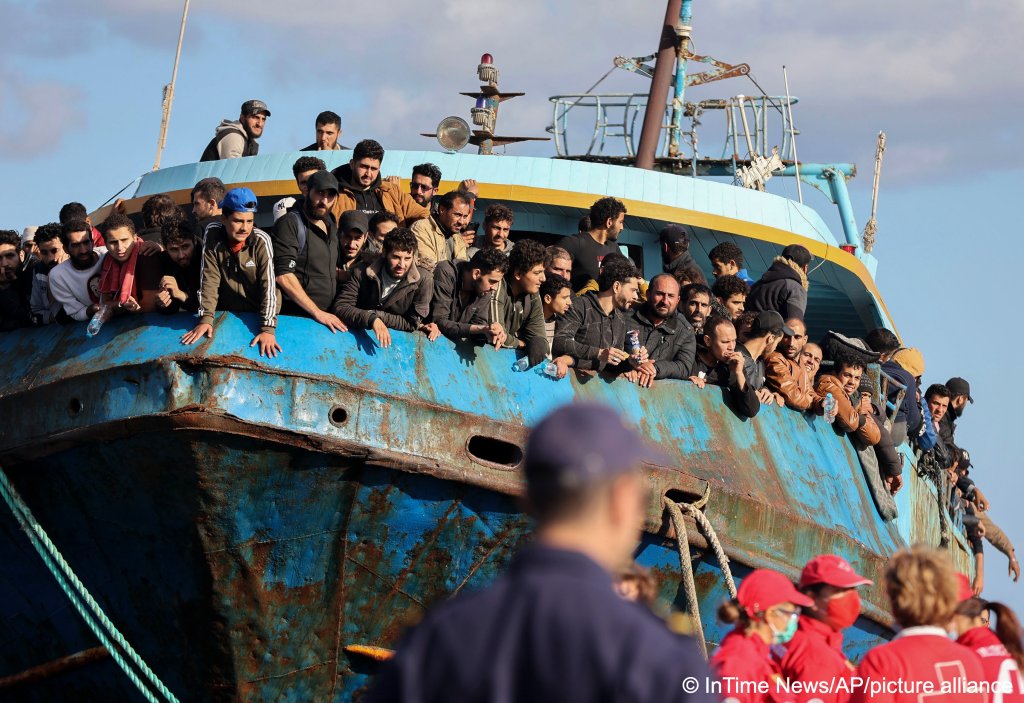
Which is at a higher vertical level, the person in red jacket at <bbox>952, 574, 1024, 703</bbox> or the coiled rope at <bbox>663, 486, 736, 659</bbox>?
the coiled rope at <bbox>663, 486, 736, 659</bbox>

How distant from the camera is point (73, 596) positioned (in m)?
7.87

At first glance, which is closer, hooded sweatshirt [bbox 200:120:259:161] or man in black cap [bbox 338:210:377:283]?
man in black cap [bbox 338:210:377:283]

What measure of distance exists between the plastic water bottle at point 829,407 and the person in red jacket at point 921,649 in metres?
5.47

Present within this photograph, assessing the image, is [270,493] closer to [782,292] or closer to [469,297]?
[469,297]

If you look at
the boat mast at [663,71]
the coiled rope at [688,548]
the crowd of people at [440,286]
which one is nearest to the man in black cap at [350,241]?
the crowd of people at [440,286]

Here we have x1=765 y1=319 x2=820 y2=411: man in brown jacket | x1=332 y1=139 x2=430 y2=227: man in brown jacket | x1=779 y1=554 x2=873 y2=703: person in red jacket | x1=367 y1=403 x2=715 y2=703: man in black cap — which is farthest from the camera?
x1=765 y1=319 x2=820 y2=411: man in brown jacket

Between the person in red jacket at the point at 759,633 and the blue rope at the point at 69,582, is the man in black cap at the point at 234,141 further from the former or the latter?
the person in red jacket at the point at 759,633

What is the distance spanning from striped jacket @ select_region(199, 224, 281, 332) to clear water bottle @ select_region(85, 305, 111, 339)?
0.60 m

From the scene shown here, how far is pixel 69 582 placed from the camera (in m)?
8.12

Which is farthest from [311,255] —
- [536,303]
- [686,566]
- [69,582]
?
[686,566]

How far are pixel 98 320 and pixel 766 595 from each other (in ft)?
13.2

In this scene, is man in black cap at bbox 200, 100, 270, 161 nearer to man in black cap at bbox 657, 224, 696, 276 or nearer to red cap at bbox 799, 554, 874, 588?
man in black cap at bbox 657, 224, 696, 276

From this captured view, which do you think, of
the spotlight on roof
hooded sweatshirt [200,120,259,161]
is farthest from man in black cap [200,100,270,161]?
the spotlight on roof

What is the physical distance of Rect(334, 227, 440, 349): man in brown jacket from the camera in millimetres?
7590
